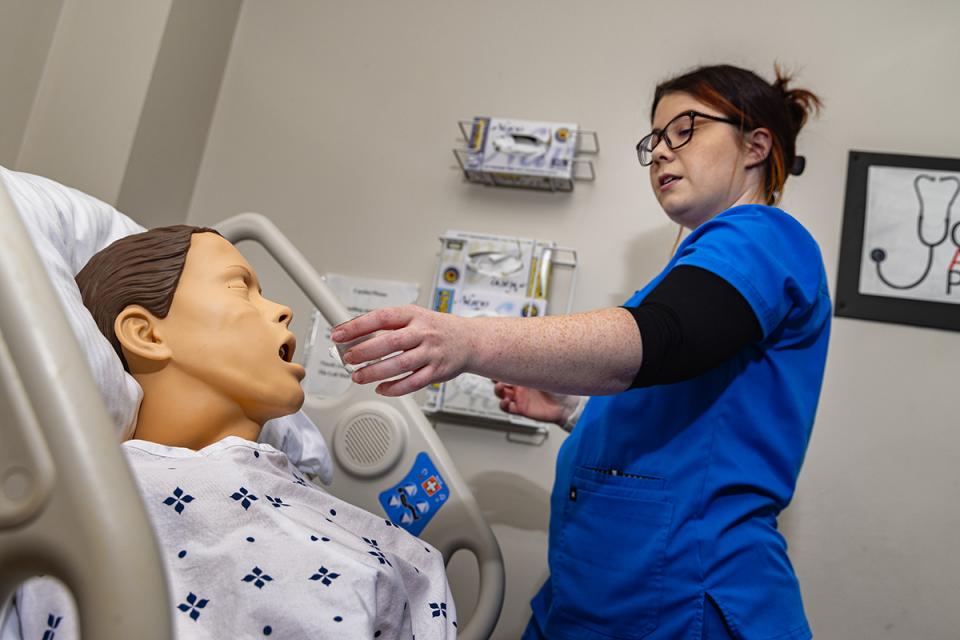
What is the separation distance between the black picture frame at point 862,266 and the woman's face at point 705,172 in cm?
66

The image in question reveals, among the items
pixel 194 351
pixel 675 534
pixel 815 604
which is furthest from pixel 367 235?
pixel 815 604

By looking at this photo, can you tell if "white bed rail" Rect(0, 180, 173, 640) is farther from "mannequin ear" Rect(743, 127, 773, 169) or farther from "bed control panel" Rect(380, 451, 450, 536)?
"mannequin ear" Rect(743, 127, 773, 169)

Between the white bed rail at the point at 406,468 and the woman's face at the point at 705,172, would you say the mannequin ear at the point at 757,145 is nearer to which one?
the woman's face at the point at 705,172

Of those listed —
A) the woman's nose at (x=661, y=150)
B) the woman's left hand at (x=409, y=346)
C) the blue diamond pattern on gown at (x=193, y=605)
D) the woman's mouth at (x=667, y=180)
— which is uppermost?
the woman's nose at (x=661, y=150)

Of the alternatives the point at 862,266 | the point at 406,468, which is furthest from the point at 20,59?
the point at 862,266

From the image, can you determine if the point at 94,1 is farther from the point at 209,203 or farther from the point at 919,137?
the point at 919,137

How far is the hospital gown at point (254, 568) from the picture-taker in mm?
699

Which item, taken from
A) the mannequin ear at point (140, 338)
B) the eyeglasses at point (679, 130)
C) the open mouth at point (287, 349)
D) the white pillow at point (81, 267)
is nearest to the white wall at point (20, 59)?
the white pillow at point (81, 267)

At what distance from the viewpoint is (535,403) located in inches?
54.6

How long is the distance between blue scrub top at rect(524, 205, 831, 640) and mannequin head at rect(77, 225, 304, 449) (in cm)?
46

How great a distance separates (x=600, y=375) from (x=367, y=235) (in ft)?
4.02

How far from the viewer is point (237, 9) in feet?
6.97

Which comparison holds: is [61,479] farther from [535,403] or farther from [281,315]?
[535,403]

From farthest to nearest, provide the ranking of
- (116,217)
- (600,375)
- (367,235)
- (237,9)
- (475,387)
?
(237,9) → (367,235) → (475,387) → (116,217) → (600,375)
